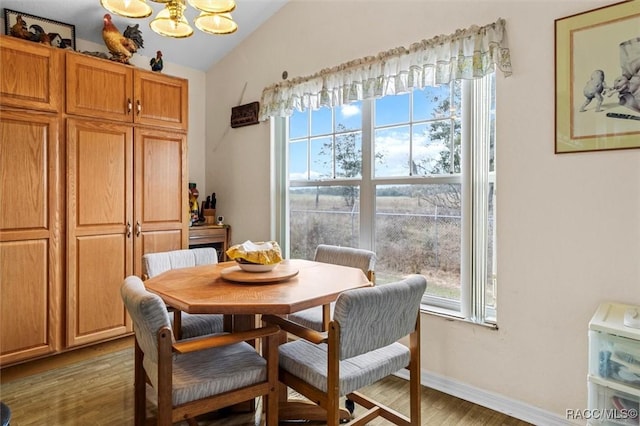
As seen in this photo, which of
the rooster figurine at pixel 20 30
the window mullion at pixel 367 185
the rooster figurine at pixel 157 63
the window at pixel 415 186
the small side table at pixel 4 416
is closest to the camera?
the small side table at pixel 4 416

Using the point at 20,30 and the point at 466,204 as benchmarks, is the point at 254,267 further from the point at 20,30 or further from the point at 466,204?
the point at 20,30

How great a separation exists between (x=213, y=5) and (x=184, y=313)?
1.66m

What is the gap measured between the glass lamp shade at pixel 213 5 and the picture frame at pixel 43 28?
1.80 m

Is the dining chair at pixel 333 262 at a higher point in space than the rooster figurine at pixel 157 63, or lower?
lower

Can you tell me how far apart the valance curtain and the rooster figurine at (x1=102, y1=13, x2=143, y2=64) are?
1177 millimetres

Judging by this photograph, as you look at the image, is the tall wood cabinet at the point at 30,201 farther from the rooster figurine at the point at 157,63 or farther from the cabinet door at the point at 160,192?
the rooster figurine at the point at 157,63

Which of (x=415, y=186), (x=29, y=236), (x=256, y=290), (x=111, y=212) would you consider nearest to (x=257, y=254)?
(x=256, y=290)

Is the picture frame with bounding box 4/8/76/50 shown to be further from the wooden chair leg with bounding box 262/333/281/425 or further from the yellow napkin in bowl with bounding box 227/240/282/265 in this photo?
the wooden chair leg with bounding box 262/333/281/425

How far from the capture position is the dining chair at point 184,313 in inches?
81.9

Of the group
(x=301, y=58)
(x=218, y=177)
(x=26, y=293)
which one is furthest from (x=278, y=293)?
(x=218, y=177)

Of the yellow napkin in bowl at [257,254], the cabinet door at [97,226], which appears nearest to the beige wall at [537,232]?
the yellow napkin in bowl at [257,254]

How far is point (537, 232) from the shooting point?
2.01 metres

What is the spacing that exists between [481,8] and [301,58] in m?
1.43

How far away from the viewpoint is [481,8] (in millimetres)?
2158
